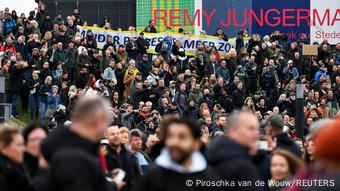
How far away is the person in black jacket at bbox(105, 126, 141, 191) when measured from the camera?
11.2 meters

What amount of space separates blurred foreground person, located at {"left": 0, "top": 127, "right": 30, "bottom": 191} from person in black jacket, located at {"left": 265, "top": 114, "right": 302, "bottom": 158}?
3.73m

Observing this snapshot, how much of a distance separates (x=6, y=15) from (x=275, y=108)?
10999mm

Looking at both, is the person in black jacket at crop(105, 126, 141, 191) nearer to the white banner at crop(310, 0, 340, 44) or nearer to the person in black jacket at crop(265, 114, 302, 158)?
the person in black jacket at crop(265, 114, 302, 158)

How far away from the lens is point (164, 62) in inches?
1244

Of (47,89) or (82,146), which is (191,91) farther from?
(82,146)

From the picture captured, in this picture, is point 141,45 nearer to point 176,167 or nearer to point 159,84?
point 159,84

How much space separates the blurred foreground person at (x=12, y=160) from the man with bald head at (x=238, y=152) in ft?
5.06

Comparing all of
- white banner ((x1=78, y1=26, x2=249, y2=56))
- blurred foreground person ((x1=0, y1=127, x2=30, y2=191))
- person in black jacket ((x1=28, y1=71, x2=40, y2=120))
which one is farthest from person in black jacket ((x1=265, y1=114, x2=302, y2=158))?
white banner ((x1=78, y1=26, x2=249, y2=56))

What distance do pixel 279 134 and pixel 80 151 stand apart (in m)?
4.65

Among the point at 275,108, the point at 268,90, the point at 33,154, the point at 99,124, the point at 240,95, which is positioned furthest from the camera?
the point at 268,90


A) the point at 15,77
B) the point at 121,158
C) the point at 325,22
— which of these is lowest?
the point at 121,158

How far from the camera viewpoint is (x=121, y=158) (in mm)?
11594

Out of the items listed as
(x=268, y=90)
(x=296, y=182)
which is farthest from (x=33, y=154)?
(x=268, y=90)

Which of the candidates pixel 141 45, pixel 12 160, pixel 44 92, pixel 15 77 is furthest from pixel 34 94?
pixel 12 160
